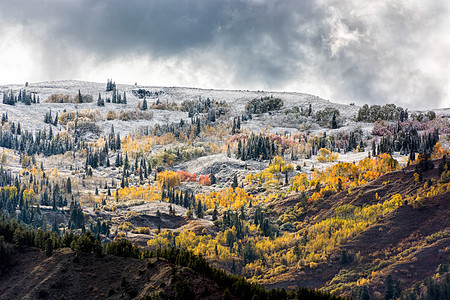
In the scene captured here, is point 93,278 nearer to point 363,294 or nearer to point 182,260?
point 182,260

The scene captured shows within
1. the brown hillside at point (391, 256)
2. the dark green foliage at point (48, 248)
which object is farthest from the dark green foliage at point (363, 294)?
the dark green foliage at point (48, 248)

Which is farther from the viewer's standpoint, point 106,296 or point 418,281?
point 418,281

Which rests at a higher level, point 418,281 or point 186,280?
point 186,280

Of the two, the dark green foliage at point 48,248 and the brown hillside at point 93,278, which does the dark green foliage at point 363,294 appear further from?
the dark green foliage at point 48,248

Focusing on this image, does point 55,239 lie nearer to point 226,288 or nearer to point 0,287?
point 0,287

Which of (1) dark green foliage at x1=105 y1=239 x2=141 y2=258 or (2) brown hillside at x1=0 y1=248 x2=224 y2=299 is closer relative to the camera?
(2) brown hillside at x1=0 y1=248 x2=224 y2=299

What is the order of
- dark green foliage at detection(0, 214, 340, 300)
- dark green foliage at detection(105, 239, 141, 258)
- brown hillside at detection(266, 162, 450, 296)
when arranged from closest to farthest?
dark green foliage at detection(0, 214, 340, 300)
dark green foliage at detection(105, 239, 141, 258)
brown hillside at detection(266, 162, 450, 296)

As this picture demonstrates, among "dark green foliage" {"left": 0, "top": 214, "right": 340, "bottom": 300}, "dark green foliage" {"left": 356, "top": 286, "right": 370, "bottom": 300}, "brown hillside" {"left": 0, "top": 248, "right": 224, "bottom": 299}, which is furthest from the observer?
"dark green foliage" {"left": 356, "top": 286, "right": 370, "bottom": 300}

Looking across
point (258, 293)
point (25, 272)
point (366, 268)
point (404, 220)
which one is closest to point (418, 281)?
point (366, 268)

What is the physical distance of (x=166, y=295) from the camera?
76375 millimetres

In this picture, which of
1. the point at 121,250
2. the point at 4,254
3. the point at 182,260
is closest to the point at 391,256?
the point at 182,260

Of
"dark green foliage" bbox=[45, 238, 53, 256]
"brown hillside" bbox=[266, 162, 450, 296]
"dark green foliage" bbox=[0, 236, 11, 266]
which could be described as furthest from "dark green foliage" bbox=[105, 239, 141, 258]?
"brown hillside" bbox=[266, 162, 450, 296]

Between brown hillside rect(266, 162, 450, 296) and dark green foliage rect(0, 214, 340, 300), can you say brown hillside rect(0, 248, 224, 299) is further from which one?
brown hillside rect(266, 162, 450, 296)

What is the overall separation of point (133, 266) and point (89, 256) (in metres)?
9.87
